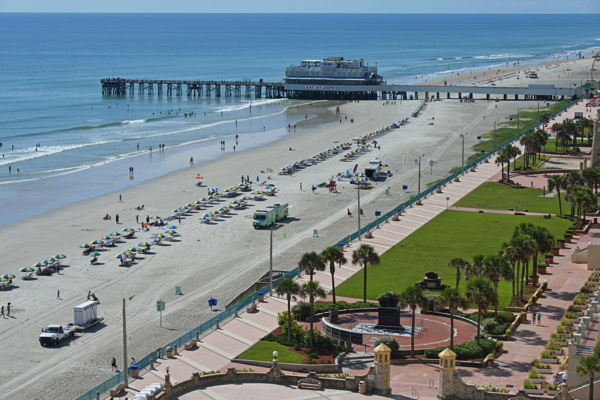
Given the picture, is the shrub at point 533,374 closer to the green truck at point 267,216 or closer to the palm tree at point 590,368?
the palm tree at point 590,368

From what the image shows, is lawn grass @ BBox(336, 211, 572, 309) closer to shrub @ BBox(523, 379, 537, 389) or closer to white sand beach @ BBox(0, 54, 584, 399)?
white sand beach @ BBox(0, 54, 584, 399)

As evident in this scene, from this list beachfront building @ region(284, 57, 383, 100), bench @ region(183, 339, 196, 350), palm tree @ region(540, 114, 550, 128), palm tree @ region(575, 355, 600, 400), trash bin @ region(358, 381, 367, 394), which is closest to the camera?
palm tree @ region(575, 355, 600, 400)

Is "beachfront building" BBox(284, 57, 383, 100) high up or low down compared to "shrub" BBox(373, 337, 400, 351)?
up

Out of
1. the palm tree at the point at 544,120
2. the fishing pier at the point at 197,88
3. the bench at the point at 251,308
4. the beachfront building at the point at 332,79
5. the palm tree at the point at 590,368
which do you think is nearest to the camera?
the palm tree at the point at 590,368

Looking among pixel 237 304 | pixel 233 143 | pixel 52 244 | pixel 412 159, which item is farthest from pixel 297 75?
pixel 237 304

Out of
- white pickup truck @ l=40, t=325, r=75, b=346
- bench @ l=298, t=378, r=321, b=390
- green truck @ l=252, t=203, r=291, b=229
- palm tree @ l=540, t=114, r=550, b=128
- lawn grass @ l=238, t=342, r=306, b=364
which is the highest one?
palm tree @ l=540, t=114, r=550, b=128

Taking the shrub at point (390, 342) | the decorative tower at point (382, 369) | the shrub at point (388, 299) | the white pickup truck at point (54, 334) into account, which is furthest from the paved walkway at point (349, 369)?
the white pickup truck at point (54, 334)

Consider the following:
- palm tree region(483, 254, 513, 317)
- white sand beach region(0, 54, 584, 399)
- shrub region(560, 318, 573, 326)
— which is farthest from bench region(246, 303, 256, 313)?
shrub region(560, 318, 573, 326)
